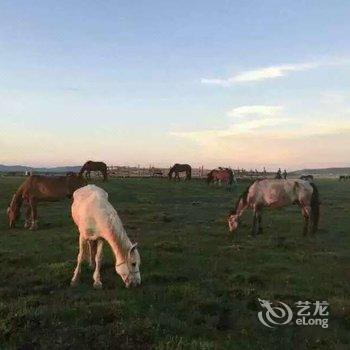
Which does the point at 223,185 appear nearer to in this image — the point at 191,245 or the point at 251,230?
the point at 251,230

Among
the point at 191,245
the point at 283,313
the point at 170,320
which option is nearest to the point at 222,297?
the point at 283,313

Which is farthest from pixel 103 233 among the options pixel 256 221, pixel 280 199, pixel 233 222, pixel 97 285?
pixel 280 199

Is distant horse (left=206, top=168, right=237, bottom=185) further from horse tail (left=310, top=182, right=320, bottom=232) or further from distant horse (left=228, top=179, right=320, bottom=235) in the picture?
horse tail (left=310, top=182, right=320, bottom=232)

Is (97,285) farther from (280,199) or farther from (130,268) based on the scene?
(280,199)

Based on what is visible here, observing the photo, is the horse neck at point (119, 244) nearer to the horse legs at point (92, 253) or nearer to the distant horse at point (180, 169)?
the horse legs at point (92, 253)

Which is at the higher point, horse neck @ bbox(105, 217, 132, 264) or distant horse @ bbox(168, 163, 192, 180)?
distant horse @ bbox(168, 163, 192, 180)

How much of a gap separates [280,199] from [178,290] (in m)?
11.9

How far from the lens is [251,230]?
2209 cm

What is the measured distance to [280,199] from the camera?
71.3 feet

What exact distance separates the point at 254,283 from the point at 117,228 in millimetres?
4171

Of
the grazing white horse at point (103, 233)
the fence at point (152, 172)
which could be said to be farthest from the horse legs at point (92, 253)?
the fence at point (152, 172)

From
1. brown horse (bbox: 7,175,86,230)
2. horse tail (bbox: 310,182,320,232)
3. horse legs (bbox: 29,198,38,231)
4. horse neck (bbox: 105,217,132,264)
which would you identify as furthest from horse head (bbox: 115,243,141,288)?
brown horse (bbox: 7,175,86,230)

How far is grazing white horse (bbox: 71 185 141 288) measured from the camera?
1102 cm

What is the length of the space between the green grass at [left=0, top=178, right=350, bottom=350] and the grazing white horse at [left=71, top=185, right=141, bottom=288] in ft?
1.46
